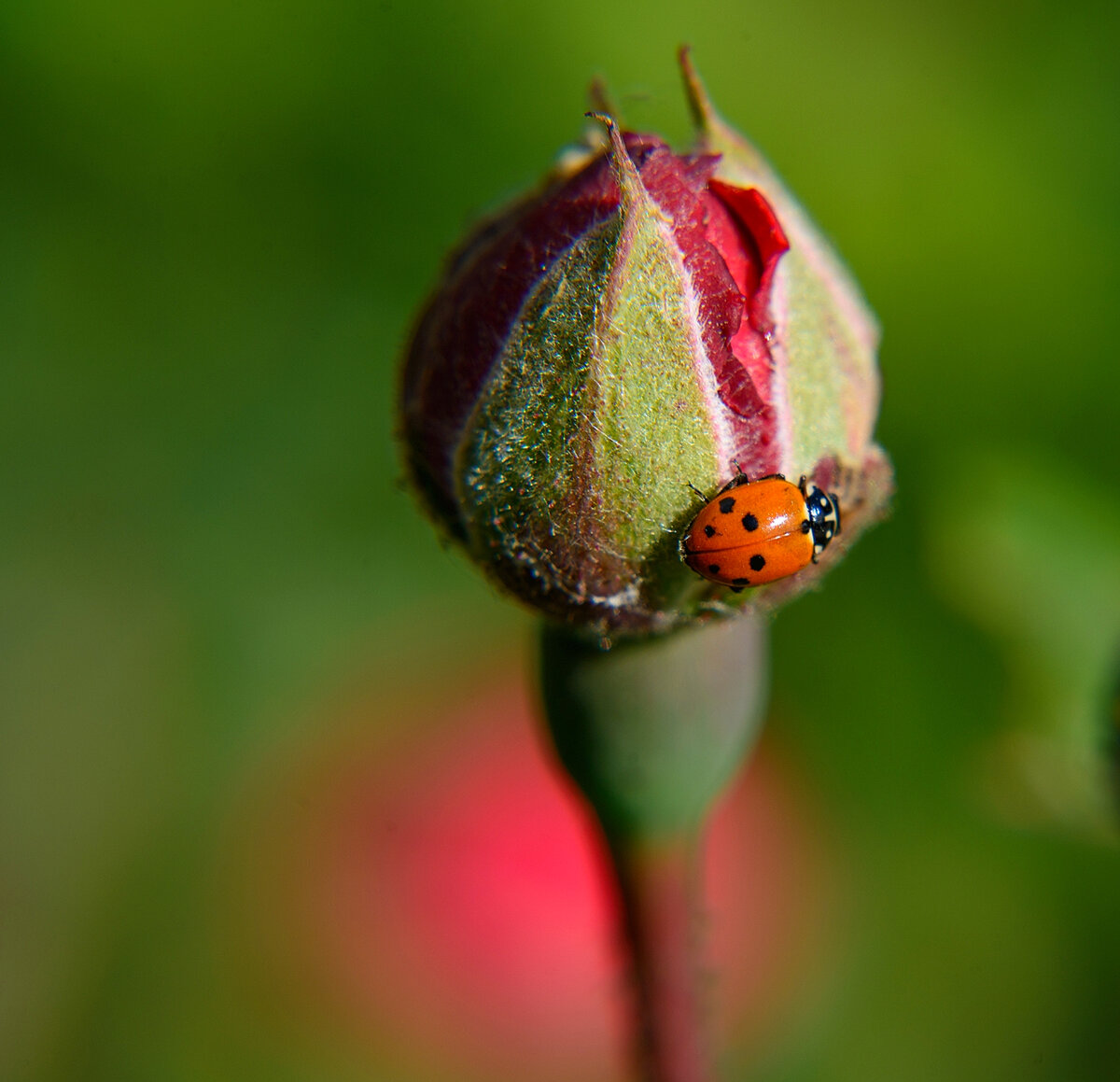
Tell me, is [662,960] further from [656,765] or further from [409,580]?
[409,580]

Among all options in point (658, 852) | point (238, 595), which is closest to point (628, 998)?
point (658, 852)

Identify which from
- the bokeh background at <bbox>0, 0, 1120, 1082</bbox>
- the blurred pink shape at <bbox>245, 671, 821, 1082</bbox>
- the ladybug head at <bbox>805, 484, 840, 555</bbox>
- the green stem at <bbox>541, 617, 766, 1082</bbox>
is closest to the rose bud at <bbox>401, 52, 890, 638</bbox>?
the ladybug head at <bbox>805, 484, 840, 555</bbox>

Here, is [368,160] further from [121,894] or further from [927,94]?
[121,894]

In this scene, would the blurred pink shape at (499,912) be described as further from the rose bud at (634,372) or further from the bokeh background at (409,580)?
the rose bud at (634,372)

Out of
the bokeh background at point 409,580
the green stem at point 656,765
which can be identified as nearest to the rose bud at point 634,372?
the green stem at point 656,765

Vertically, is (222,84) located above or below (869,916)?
above

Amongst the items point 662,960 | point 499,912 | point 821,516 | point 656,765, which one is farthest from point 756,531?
point 499,912
